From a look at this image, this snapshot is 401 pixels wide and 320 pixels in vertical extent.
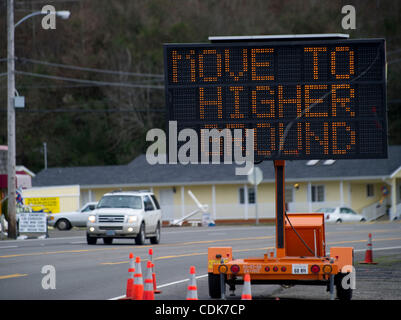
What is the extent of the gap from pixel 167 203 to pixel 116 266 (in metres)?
40.1

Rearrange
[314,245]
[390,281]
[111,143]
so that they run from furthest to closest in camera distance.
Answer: [111,143] → [390,281] → [314,245]

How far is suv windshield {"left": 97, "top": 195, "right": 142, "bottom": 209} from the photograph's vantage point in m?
28.8

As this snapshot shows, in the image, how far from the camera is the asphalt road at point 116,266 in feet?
46.4

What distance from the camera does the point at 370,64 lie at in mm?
13031

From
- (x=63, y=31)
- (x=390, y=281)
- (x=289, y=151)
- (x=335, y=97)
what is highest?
(x=63, y=31)

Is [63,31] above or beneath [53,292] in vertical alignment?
above

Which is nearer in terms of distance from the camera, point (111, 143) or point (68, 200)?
point (68, 200)

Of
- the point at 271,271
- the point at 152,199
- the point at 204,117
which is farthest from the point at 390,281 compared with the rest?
the point at 152,199

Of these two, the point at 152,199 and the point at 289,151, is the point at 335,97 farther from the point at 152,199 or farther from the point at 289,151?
the point at 152,199

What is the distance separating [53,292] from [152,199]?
16.1 meters

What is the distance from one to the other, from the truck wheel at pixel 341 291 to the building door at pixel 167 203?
1796 inches

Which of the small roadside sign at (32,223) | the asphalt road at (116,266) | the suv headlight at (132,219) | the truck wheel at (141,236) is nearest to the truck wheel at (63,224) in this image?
the small roadside sign at (32,223)

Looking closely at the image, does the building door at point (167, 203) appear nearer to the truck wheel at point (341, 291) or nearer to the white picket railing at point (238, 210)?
the white picket railing at point (238, 210)

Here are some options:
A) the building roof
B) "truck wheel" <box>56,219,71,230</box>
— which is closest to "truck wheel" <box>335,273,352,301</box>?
"truck wheel" <box>56,219,71,230</box>
